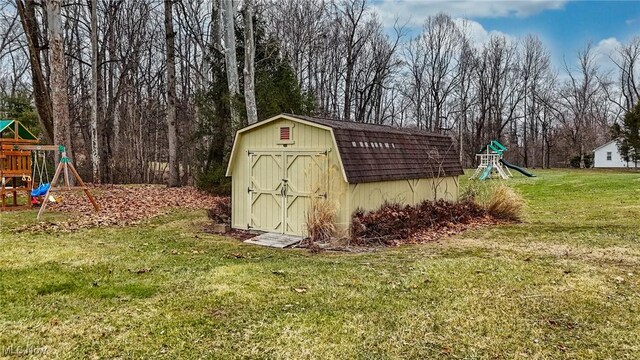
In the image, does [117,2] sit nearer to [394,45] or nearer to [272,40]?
[272,40]

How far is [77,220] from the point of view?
9359 mm

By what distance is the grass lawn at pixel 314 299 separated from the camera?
3.52 m

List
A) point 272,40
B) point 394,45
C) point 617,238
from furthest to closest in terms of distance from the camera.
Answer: point 394,45 → point 272,40 → point 617,238

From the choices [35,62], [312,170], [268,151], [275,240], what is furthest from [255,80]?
[275,240]

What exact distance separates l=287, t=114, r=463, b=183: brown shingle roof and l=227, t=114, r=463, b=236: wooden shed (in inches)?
0.8

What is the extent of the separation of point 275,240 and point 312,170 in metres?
1.50

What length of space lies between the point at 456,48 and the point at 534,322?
3634cm

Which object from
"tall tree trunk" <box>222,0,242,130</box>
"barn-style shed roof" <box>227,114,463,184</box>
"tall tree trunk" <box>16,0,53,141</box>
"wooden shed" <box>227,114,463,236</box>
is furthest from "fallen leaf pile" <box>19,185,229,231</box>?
"tall tree trunk" <box>16,0,53,141</box>

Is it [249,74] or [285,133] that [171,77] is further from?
[285,133]

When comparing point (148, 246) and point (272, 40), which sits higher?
point (272, 40)

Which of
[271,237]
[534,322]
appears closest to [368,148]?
[271,237]

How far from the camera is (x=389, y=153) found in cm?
938

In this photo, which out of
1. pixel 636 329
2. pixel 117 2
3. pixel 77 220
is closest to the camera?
pixel 636 329

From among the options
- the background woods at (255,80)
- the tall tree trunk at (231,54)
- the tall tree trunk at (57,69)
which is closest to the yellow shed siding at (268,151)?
the background woods at (255,80)
